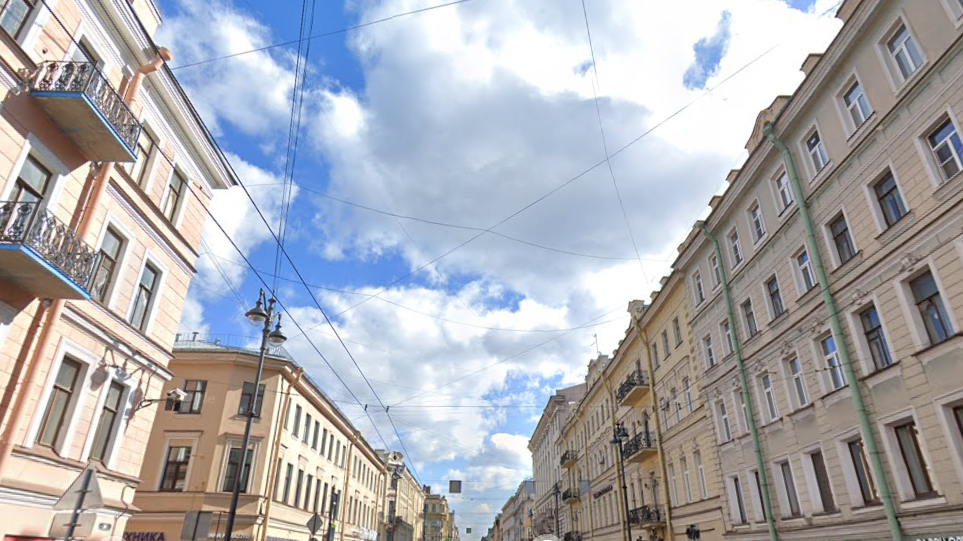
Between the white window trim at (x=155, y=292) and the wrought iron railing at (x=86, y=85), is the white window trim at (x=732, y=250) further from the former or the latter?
the wrought iron railing at (x=86, y=85)

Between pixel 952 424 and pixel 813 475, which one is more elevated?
pixel 952 424

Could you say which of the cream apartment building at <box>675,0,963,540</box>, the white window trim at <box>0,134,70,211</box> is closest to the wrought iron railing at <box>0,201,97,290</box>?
the white window trim at <box>0,134,70,211</box>

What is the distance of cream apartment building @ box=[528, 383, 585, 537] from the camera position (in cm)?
5822

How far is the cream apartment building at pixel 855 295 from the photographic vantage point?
35.7ft

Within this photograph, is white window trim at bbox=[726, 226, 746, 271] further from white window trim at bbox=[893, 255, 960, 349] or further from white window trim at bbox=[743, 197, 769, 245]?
white window trim at bbox=[893, 255, 960, 349]

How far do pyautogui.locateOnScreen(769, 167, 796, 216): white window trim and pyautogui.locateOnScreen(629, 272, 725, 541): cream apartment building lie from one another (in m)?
7.61

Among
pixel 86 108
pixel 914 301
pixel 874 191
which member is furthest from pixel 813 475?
pixel 86 108

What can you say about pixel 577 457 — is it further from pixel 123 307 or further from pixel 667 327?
pixel 123 307

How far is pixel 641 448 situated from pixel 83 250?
2460 cm

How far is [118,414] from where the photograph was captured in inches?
511

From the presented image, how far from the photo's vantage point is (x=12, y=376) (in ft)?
32.0

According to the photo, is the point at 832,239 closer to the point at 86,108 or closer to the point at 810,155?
the point at 810,155

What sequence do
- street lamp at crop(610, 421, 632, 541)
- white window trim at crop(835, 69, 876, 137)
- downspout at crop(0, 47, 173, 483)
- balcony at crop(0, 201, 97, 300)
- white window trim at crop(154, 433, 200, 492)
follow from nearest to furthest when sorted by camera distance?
1. balcony at crop(0, 201, 97, 300)
2. downspout at crop(0, 47, 173, 483)
3. white window trim at crop(835, 69, 876, 137)
4. white window trim at crop(154, 433, 200, 492)
5. street lamp at crop(610, 421, 632, 541)

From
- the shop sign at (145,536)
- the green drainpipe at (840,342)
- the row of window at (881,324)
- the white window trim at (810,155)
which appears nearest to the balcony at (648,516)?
the row of window at (881,324)
